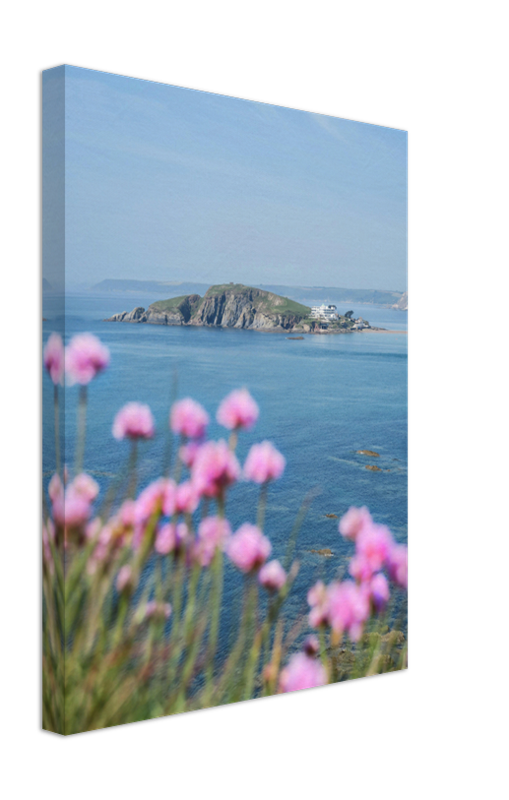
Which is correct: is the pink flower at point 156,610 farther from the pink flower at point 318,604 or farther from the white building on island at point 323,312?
the white building on island at point 323,312

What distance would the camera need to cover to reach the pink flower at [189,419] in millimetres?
5305

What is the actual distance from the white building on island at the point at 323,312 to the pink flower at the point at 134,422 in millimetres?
1496

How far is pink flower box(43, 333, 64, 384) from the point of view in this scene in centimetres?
490

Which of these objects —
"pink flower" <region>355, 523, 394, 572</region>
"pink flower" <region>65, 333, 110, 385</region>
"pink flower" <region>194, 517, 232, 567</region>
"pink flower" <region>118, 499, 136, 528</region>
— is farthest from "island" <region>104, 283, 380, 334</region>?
"pink flower" <region>355, 523, 394, 572</region>

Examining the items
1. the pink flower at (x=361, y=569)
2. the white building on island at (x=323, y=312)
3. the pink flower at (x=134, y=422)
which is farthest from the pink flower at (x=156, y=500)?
the white building on island at (x=323, y=312)

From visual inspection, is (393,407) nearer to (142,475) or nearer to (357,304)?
(357,304)

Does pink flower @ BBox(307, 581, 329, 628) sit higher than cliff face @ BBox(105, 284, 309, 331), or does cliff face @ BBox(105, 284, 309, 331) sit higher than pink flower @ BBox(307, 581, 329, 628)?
cliff face @ BBox(105, 284, 309, 331)

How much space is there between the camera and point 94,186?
5004 millimetres

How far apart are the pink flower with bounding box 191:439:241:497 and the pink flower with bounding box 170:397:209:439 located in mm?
100

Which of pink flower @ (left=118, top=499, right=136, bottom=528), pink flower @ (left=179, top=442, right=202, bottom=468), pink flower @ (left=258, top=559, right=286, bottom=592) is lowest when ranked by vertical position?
pink flower @ (left=258, top=559, right=286, bottom=592)

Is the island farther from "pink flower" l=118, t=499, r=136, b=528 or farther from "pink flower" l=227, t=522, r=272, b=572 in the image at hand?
"pink flower" l=227, t=522, r=272, b=572

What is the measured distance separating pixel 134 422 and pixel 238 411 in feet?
2.29

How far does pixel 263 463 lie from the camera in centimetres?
565

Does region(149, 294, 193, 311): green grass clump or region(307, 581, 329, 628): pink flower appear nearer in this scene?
region(149, 294, 193, 311): green grass clump
